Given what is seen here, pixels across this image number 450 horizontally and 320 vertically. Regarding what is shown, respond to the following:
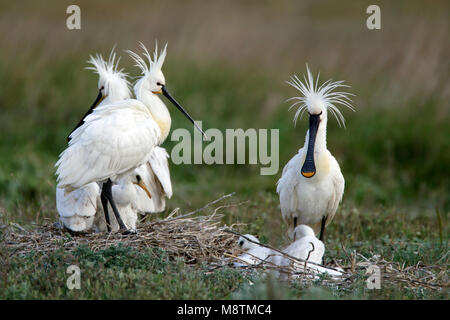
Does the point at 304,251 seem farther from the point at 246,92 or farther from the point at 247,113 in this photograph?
the point at 246,92

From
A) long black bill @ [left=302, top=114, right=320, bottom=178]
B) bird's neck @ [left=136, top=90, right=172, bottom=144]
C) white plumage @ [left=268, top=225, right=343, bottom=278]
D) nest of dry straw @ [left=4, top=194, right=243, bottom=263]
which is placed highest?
bird's neck @ [left=136, top=90, right=172, bottom=144]

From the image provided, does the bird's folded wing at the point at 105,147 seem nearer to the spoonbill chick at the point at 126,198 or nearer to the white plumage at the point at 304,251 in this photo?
the spoonbill chick at the point at 126,198

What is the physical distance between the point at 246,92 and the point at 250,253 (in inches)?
324

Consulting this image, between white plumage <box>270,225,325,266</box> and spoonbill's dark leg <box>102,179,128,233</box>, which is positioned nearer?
white plumage <box>270,225,325,266</box>

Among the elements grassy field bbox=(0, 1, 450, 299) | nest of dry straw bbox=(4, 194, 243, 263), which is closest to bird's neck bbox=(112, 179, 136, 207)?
nest of dry straw bbox=(4, 194, 243, 263)

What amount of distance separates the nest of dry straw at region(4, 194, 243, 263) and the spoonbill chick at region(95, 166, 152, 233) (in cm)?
38

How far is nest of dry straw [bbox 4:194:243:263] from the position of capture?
22.8 ft

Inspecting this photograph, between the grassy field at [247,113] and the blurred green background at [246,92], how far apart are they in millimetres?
32

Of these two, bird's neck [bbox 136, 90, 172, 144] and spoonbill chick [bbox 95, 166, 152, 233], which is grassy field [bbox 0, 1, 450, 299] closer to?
spoonbill chick [bbox 95, 166, 152, 233]

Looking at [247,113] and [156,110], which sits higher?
[247,113]

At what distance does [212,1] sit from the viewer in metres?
20.2

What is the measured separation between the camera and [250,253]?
734 cm

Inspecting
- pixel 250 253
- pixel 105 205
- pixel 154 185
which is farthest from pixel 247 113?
pixel 250 253

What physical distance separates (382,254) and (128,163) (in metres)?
2.90
